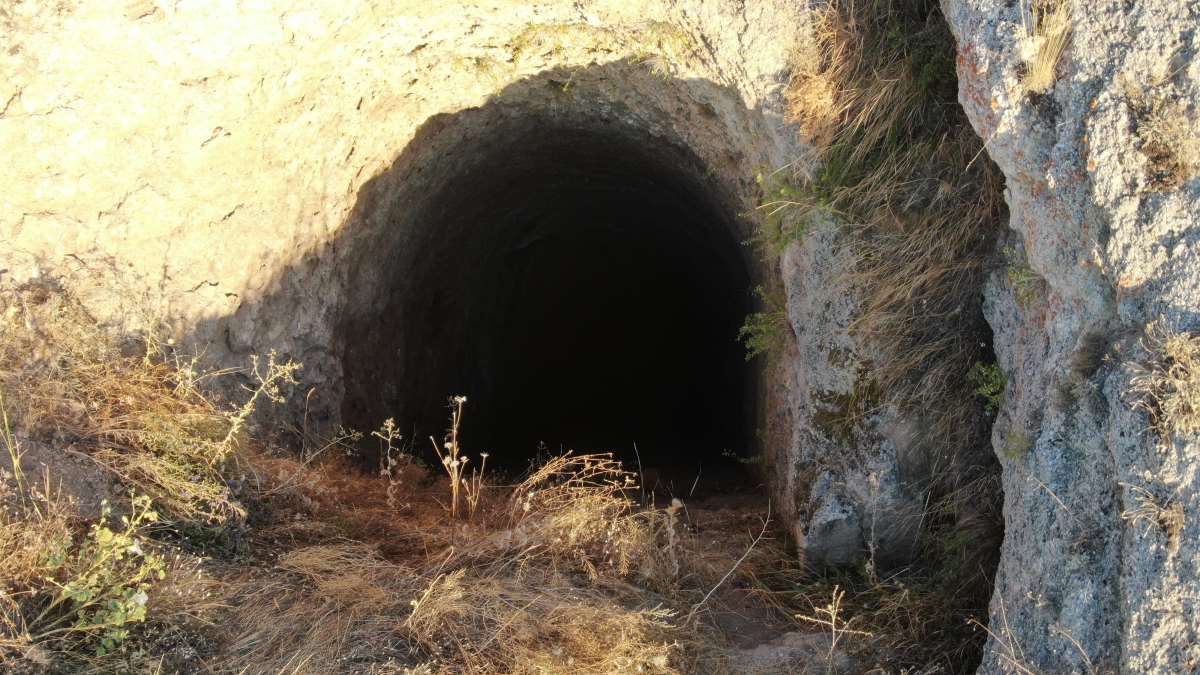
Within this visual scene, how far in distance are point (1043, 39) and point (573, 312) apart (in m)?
7.47

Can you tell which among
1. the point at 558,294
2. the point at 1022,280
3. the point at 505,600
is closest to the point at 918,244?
the point at 1022,280

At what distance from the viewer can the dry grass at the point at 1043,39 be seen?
256 centimetres

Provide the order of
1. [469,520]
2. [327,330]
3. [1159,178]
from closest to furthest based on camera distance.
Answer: [1159,178] → [469,520] → [327,330]

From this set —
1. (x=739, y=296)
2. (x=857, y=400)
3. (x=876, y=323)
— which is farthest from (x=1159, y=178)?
(x=739, y=296)

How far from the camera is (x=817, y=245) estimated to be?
355 centimetres

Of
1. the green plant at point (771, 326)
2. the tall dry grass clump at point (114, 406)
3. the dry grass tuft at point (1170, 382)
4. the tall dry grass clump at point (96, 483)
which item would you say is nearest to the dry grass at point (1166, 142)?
the dry grass tuft at point (1170, 382)

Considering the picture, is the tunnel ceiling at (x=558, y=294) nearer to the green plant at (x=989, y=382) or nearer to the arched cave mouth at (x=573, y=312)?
the arched cave mouth at (x=573, y=312)

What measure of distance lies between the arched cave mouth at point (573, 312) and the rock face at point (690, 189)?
11 centimetres

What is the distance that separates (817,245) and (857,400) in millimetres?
695

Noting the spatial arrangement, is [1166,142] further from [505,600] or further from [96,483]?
[96,483]

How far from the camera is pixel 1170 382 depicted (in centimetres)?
221

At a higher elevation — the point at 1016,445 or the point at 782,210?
the point at 782,210

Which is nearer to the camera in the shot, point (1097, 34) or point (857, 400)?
point (1097, 34)

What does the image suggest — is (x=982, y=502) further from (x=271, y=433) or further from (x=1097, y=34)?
(x=271, y=433)
